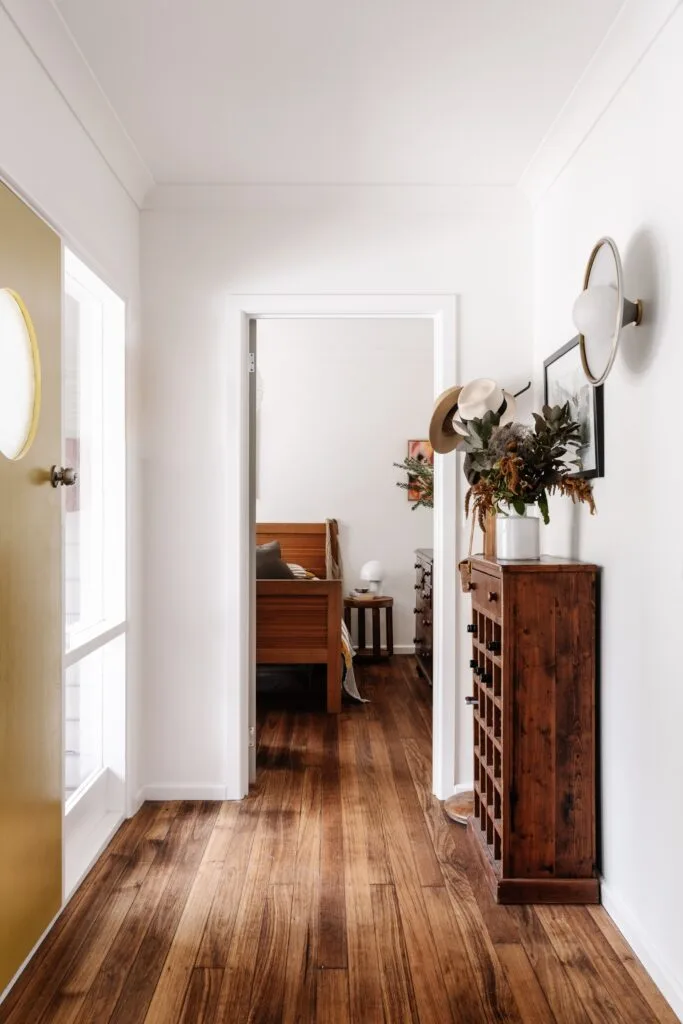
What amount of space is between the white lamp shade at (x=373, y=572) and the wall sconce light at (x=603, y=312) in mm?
4040

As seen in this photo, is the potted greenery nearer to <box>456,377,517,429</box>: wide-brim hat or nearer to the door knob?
<box>456,377,517,429</box>: wide-brim hat

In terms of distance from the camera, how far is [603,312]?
6.86ft

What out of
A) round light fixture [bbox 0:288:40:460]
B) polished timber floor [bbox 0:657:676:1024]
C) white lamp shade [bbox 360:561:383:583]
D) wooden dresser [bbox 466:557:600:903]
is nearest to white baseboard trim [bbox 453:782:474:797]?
polished timber floor [bbox 0:657:676:1024]

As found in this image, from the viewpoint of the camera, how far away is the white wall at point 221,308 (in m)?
3.19

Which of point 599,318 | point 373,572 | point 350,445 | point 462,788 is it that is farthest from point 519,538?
point 350,445

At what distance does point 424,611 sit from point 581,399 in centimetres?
306

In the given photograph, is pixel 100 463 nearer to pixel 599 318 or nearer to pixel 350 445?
pixel 599 318

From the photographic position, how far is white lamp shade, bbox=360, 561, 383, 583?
Result: 245 inches

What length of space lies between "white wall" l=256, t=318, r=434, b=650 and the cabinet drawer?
3618 mm

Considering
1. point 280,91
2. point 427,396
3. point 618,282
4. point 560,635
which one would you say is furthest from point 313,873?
point 427,396

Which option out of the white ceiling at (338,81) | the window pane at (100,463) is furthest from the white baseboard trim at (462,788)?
the white ceiling at (338,81)

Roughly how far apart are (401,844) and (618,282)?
6.58 feet

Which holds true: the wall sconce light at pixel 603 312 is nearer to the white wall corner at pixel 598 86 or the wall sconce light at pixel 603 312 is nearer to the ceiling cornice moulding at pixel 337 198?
the white wall corner at pixel 598 86

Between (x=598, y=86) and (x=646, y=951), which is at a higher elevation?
(x=598, y=86)
